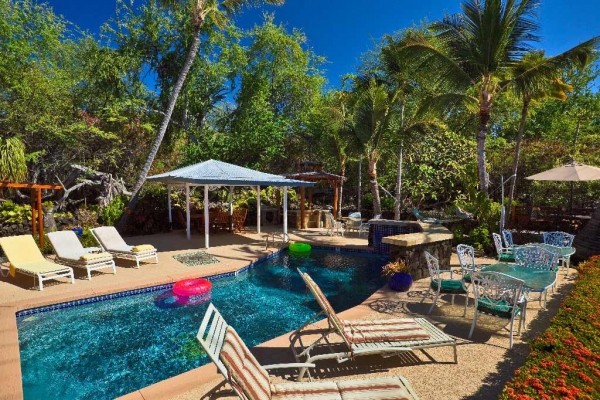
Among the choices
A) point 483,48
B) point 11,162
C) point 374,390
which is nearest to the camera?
point 374,390

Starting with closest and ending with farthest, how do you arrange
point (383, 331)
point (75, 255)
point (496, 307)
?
point (383, 331)
point (496, 307)
point (75, 255)

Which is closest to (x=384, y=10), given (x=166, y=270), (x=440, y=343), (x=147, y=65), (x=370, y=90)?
(x=370, y=90)

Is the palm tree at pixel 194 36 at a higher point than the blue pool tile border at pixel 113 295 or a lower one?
higher

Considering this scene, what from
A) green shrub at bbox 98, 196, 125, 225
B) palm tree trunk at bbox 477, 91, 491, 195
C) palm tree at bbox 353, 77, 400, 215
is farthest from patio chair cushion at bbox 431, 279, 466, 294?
green shrub at bbox 98, 196, 125, 225

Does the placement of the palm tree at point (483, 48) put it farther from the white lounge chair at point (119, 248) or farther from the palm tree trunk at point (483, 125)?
the white lounge chair at point (119, 248)

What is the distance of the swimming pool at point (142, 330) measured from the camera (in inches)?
182

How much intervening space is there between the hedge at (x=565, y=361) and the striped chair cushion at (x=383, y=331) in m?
1.25

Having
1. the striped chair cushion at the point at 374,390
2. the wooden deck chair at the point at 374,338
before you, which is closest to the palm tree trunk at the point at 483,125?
the wooden deck chair at the point at 374,338

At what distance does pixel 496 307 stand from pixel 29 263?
9382 millimetres

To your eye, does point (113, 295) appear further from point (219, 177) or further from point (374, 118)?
point (374, 118)

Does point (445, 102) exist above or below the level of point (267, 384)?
above

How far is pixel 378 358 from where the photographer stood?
452 cm

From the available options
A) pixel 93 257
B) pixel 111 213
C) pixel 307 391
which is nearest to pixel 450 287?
pixel 307 391

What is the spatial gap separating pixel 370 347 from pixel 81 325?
5226 millimetres
